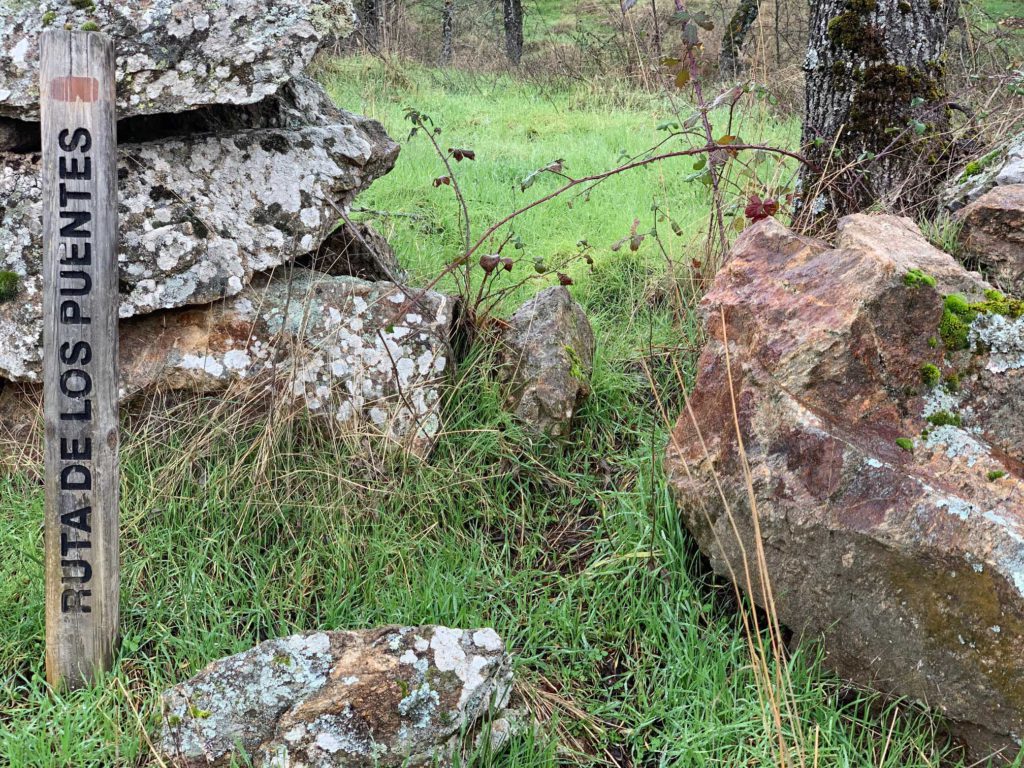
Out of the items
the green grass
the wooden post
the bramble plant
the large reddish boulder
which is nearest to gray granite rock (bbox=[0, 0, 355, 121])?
the bramble plant

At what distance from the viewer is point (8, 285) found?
11.2 ft

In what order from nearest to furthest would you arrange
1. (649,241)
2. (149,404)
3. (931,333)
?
(931,333) → (149,404) → (649,241)

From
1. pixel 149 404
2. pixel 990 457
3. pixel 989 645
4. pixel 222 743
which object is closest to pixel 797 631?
pixel 989 645

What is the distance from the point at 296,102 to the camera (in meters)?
4.03

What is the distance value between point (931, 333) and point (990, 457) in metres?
0.41

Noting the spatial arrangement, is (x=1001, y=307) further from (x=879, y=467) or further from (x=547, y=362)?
(x=547, y=362)

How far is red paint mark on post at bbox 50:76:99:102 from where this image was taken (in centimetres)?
246

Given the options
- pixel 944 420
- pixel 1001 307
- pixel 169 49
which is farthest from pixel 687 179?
pixel 169 49

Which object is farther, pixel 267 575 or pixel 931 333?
pixel 267 575

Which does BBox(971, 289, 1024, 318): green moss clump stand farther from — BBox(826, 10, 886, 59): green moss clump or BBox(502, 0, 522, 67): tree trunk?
BBox(502, 0, 522, 67): tree trunk

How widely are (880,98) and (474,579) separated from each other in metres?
2.96

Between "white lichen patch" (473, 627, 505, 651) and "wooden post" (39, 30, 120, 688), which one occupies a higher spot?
"wooden post" (39, 30, 120, 688)

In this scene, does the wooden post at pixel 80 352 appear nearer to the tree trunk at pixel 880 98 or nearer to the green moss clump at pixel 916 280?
the green moss clump at pixel 916 280

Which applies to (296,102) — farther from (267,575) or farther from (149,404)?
(267,575)
